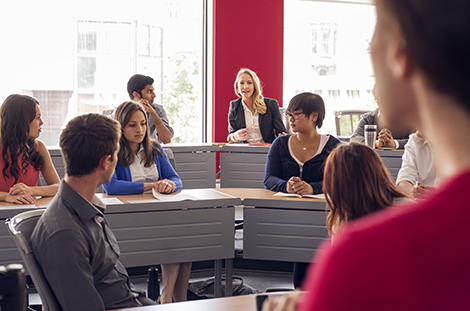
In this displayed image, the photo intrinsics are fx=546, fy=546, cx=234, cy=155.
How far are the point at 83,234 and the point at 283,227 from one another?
5.43 feet

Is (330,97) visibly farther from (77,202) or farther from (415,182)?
(77,202)

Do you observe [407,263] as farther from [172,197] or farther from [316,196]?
[316,196]

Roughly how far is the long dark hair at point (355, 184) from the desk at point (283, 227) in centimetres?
130

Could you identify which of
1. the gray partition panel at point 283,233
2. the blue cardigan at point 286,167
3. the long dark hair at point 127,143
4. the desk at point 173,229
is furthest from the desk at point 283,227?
the long dark hair at point 127,143

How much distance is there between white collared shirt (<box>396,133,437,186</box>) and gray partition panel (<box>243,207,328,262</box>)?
60 centimetres

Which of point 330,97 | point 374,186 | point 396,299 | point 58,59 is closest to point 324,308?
Answer: point 396,299

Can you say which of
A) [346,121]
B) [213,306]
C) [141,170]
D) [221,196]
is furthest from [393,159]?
[213,306]

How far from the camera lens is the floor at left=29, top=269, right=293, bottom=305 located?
13.4 feet

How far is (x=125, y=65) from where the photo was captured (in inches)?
272

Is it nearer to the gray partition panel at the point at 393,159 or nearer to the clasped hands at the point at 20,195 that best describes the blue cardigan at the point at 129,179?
the clasped hands at the point at 20,195

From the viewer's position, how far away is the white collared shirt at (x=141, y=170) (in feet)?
11.5

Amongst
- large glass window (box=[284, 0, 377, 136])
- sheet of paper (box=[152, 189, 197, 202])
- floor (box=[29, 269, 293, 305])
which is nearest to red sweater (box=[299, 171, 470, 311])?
sheet of paper (box=[152, 189, 197, 202])

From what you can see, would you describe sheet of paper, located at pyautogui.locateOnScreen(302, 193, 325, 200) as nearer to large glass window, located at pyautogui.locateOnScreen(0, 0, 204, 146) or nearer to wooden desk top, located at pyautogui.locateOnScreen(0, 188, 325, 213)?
wooden desk top, located at pyautogui.locateOnScreen(0, 188, 325, 213)

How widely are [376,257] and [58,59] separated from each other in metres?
6.72
